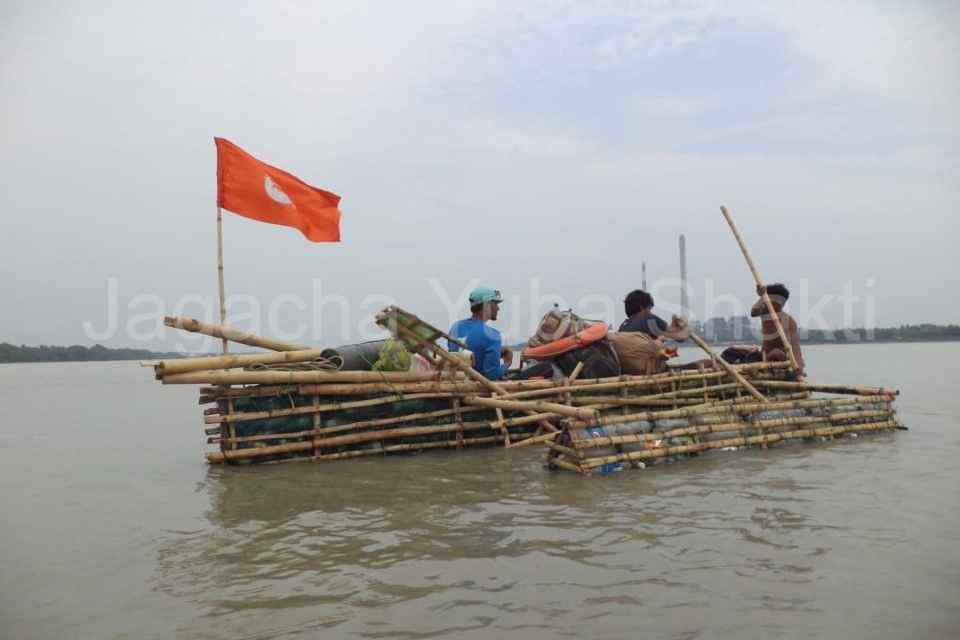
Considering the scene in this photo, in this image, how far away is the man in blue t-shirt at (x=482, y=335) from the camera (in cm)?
954

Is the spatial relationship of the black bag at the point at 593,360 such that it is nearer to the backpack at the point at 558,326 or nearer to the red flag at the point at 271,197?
the backpack at the point at 558,326

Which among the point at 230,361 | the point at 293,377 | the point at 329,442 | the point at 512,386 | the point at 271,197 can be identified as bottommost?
the point at 329,442

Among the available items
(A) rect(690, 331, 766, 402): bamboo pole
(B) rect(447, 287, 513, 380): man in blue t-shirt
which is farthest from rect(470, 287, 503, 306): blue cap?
(A) rect(690, 331, 766, 402): bamboo pole

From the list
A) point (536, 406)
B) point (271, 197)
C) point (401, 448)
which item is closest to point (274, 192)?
point (271, 197)

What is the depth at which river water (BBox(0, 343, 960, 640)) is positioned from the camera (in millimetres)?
3723

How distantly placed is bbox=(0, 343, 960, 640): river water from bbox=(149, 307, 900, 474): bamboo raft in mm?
339

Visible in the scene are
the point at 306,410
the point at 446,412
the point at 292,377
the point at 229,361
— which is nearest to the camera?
the point at 229,361

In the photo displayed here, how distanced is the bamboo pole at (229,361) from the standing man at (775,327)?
7.58 m

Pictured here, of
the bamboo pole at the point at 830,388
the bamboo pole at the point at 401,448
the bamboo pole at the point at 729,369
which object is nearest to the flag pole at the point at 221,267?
the bamboo pole at the point at 401,448

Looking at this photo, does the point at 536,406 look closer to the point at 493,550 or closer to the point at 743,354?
the point at 493,550

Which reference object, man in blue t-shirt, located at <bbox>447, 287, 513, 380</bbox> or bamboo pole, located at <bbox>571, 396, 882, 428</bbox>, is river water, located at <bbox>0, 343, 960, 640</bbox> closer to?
bamboo pole, located at <bbox>571, 396, 882, 428</bbox>

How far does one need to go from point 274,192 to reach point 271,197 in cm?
9

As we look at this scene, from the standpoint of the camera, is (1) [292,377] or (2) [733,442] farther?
(2) [733,442]

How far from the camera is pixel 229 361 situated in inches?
310
